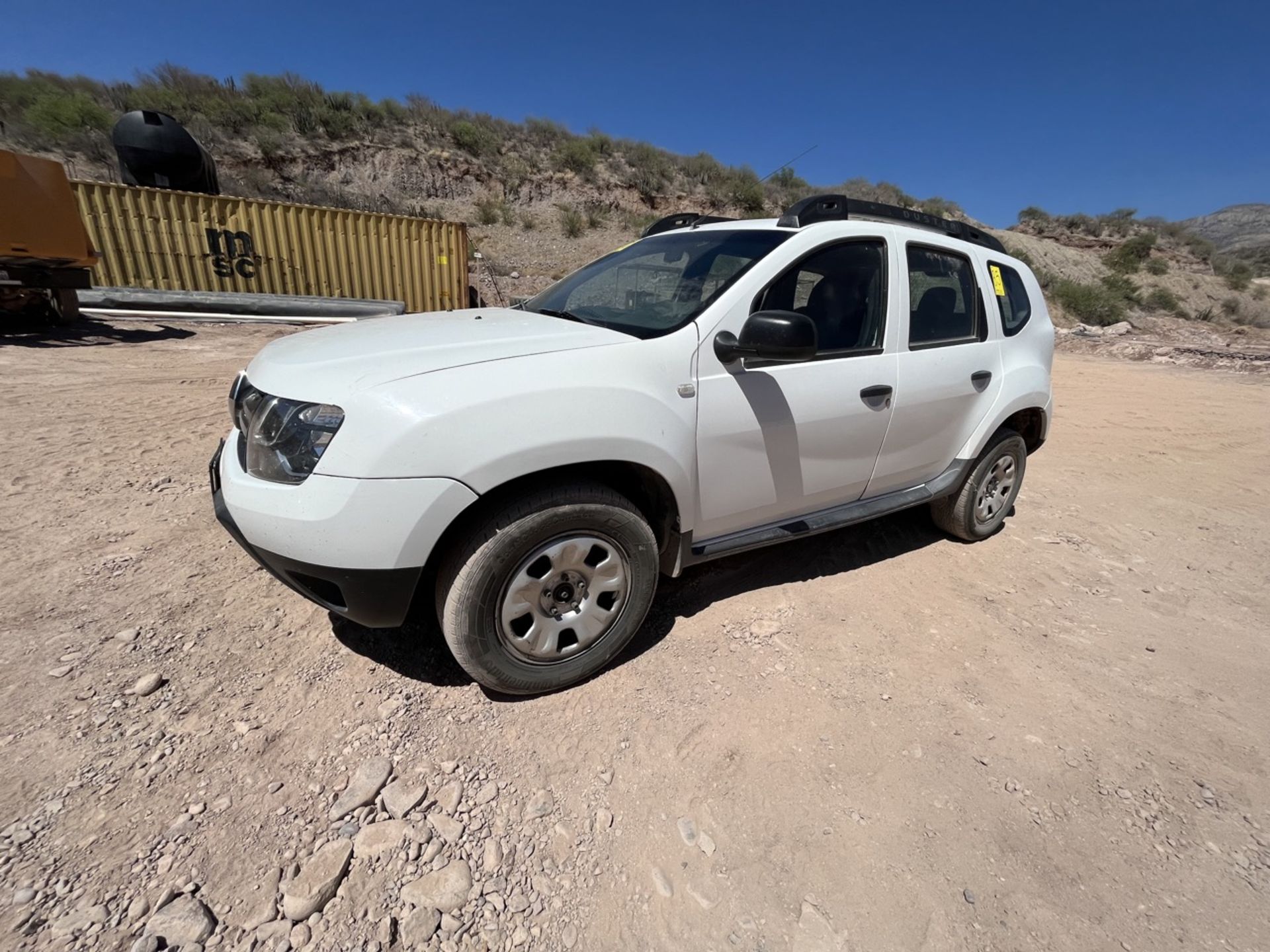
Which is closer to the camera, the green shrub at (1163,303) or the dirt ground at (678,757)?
the dirt ground at (678,757)

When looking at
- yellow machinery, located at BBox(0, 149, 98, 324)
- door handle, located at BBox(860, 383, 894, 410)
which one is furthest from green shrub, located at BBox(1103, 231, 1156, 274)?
yellow machinery, located at BBox(0, 149, 98, 324)

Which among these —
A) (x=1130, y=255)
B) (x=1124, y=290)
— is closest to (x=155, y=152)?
(x=1124, y=290)

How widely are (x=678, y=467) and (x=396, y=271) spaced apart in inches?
515

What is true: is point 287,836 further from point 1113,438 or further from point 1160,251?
point 1160,251

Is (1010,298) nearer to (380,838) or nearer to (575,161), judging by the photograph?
(380,838)

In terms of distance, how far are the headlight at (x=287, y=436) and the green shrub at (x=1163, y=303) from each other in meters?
28.8

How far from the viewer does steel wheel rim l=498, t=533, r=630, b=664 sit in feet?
6.75

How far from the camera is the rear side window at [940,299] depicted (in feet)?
9.69

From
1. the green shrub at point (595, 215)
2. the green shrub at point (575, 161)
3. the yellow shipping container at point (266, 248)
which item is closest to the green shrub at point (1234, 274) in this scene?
the green shrub at point (595, 215)

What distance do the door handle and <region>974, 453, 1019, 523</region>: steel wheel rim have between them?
1228 millimetres

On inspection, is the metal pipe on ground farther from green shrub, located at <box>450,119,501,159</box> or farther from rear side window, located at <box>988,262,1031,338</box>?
green shrub, located at <box>450,119,501,159</box>

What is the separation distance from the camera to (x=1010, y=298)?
355 cm

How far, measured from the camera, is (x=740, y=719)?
221cm

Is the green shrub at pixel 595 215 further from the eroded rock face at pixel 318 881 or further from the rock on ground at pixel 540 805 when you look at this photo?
the eroded rock face at pixel 318 881
